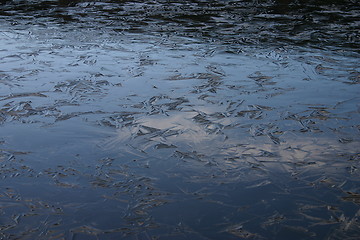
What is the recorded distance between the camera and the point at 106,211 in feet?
8.25

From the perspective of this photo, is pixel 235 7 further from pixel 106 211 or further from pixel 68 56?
Result: pixel 106 211

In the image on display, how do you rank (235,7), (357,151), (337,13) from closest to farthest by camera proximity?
(357,151) → (337,13) → (235,7)

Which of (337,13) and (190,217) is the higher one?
(190,217)

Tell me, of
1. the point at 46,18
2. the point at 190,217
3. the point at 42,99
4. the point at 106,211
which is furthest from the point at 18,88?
the point at 46,18

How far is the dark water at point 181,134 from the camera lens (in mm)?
2459

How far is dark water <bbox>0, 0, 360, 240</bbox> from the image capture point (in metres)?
2.46

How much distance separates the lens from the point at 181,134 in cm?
343

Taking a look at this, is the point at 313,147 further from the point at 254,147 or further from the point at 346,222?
the point at 346,222

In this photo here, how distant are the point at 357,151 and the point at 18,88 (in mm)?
2995

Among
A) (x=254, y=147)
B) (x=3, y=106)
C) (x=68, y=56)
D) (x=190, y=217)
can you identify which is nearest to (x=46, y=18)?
(x=68, y=56)

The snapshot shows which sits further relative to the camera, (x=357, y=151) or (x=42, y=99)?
(x=42, y=99)

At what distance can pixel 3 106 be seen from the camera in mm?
3988

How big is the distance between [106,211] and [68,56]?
329cm

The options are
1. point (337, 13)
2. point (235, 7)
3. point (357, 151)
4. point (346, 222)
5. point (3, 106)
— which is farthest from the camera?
point (235, 7)
